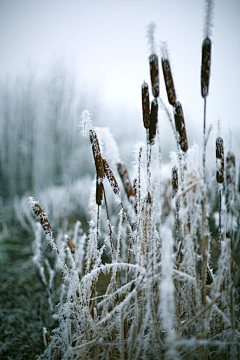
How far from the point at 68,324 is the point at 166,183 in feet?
1.76

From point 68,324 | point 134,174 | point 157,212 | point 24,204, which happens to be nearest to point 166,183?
point 157,212

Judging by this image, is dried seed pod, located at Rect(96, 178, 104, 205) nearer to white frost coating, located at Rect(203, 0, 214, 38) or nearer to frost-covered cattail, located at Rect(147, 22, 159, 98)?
frost-covered cattail, located at Rect(147, 22, 159, 98)

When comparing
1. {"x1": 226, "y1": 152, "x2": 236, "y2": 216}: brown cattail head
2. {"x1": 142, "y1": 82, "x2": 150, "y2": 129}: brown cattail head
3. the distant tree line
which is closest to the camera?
{"x1": 226, "y1": 152, "x2": 236, "y2": 216}: brown cattail head

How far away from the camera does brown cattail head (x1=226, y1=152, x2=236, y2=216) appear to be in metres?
0.42

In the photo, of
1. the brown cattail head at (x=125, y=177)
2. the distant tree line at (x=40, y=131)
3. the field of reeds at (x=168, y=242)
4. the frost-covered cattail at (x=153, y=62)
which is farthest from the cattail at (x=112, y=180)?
the distant tree line at (x=40, y=131)

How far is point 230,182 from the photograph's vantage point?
1.42 feet

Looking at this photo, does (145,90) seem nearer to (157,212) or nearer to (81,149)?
(157,212)

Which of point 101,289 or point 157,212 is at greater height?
point 157,212

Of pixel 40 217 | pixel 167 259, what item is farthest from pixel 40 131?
pixel 167 259

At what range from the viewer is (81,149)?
6305mm

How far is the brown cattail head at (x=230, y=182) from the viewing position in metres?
0.42

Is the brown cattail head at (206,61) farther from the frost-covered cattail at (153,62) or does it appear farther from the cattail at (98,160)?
the cattail at (98,160)

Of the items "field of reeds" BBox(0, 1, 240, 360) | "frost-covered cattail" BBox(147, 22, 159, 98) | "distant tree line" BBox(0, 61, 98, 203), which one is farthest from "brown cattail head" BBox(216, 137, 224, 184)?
"distant tree line" BBox(0, 61, 98, 203)

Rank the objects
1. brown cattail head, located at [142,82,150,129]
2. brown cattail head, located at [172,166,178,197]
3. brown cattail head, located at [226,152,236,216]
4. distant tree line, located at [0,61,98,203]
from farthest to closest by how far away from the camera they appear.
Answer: distant tree line, located at [0,61,98,203], brown cattail head, located at [172,166,178,197], brown cattail head, located at [142,82,150,129], brown cattail head, located at [226,152,236,216]
